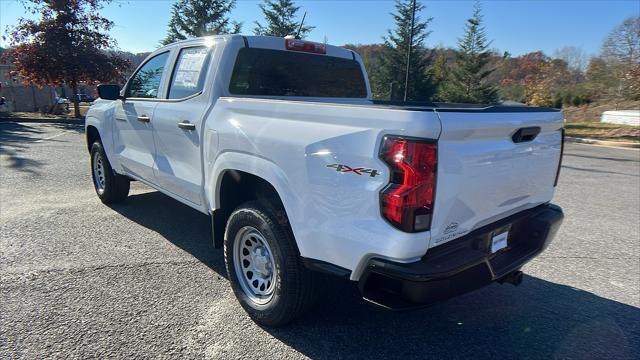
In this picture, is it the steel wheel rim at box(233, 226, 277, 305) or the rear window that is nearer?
the steel wheel rim at box(233, 226, 277, 305)

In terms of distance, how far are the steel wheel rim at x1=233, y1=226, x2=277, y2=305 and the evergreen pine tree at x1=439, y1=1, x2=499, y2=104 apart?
28402mm

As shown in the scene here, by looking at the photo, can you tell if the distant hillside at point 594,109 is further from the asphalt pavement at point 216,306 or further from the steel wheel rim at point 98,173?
the steel wheel rim at point 98,173

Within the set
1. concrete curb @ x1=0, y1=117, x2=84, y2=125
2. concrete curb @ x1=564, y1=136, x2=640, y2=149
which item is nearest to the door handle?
concrete curb @ x1=564, y1=136, x2=640, y2=149

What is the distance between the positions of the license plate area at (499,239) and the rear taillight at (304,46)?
2432 millimetres

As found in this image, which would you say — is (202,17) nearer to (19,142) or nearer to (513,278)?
(19,142)

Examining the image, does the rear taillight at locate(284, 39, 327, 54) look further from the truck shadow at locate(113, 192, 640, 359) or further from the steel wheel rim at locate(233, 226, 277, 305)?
the truck shadow at locate(113, 192, 640, 359)

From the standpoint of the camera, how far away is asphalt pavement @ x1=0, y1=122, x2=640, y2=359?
8.75 feet

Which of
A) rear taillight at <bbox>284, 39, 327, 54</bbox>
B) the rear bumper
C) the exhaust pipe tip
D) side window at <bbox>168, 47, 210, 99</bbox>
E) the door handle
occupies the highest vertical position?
rear taillight at <bbox>284, 39, 327, 54</bbox>

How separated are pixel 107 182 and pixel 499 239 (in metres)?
4.90

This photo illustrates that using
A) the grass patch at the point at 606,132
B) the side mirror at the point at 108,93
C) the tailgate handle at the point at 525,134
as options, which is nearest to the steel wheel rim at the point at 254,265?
the tailgate handle at the point at 525,134

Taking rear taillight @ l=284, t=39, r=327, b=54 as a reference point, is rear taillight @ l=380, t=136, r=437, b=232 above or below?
below

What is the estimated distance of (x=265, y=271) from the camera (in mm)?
2930

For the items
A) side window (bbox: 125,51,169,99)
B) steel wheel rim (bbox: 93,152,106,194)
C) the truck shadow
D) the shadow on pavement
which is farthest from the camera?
the shadow on pavement

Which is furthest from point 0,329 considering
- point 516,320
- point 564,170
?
point 564,170
